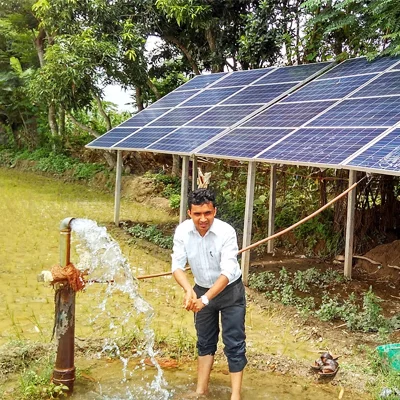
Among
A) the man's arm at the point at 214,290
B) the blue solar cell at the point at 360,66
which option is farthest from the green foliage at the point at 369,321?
the blue solar cell at the point at 360,66

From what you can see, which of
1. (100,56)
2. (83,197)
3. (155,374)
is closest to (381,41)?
(100,56)

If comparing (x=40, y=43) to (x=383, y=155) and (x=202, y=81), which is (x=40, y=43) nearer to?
(x=202, y=81)

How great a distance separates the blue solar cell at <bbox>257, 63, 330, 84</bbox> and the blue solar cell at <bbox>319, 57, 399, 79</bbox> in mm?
419

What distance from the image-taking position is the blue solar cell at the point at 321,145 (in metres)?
6.12

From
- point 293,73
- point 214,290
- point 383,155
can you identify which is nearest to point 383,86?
point 383,155

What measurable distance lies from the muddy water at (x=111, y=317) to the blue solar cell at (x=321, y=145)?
1.89m

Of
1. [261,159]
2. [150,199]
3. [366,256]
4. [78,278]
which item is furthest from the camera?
[150,199]

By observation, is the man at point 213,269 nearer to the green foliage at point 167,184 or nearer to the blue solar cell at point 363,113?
the blue solar cell at point 363,113

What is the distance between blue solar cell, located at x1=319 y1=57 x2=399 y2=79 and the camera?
8356 mm

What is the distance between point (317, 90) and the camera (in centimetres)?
863

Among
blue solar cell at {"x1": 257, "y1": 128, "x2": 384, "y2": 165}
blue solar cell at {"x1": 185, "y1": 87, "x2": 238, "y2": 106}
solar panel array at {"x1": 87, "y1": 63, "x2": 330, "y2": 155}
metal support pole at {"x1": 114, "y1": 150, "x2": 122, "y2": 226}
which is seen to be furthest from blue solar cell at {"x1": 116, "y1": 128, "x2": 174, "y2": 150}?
blue solar cell at {"x1": 257, "y1": 128, "x2": 384, "y2": 165}

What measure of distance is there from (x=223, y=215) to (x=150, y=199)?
144 inches

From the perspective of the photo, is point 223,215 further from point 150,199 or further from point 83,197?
point 83,197

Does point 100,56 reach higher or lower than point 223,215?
higher
